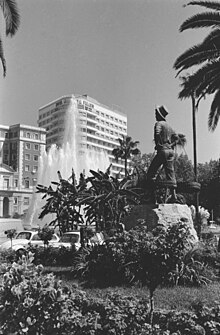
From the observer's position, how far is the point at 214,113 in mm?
16875

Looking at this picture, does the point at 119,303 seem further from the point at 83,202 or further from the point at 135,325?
the point at 83,202

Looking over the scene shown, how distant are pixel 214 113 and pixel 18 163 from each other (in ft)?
188

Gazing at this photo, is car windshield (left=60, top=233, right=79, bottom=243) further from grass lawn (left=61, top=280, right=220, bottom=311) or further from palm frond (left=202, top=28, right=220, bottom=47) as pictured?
palm frond (left=202, top=28, right=220, bottom=47)

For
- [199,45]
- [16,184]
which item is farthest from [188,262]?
[16,184]

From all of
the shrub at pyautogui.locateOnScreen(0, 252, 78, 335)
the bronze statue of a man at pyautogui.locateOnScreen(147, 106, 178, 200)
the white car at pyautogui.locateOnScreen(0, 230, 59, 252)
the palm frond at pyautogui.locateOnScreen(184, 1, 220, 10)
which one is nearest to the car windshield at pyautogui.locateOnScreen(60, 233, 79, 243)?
the white car at pyautogui.locateOnScreen(0, 230, 59, 252)

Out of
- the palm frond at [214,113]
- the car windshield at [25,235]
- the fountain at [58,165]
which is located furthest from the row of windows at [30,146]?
the palm frond at [214,113]

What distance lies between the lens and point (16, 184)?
70.2 metres

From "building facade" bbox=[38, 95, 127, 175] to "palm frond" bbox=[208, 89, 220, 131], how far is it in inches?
834

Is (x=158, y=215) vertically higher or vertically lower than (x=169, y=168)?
lower

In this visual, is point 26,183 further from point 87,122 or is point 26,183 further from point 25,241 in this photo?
point 25,241

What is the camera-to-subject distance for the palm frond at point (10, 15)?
10.8 m

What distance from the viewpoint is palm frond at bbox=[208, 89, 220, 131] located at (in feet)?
52.2

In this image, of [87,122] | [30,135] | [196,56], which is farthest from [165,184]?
[30,135]

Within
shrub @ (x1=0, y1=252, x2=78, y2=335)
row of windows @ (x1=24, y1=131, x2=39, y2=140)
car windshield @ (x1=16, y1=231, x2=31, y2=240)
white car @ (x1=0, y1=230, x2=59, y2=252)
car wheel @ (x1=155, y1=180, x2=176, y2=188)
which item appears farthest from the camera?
row of windows @ (x1=24, y1=131, x2=39, y2=140)
